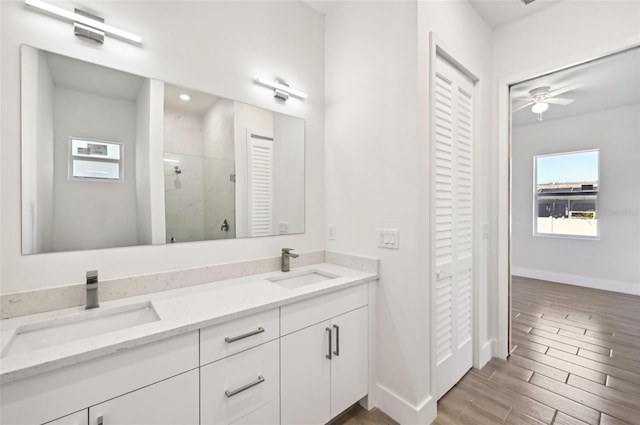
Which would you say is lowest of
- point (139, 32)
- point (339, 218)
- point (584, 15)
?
point (339, 218)

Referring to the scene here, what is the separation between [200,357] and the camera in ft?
3.53

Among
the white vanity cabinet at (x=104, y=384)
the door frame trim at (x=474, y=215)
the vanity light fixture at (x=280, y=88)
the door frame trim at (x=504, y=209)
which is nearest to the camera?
the white vanity cabinet at (x=104, y=384)

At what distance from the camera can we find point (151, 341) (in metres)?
0.96

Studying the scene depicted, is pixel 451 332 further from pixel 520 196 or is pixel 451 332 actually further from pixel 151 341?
pixel 520 196

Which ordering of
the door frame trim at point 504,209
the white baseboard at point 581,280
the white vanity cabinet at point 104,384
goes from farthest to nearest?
the white baseboard at point 581,280, the door frame trim at point 504,209, the white vanity cabinet at point 104,384

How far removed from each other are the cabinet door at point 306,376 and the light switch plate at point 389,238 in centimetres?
61

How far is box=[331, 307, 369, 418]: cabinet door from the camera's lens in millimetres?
1555

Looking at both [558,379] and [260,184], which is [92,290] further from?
[558,379]

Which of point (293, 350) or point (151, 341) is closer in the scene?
point (151, 341)

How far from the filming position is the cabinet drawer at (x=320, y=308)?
1.36 m

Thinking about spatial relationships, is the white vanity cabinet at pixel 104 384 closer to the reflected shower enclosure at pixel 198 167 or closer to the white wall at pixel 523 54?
the reflected shower enclosure at pixel 198 167

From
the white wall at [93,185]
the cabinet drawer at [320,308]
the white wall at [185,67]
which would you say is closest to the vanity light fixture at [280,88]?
the white wall at [185,67]

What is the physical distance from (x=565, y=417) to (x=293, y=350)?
5.75ft

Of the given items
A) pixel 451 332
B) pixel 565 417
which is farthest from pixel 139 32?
pixel 565 417
